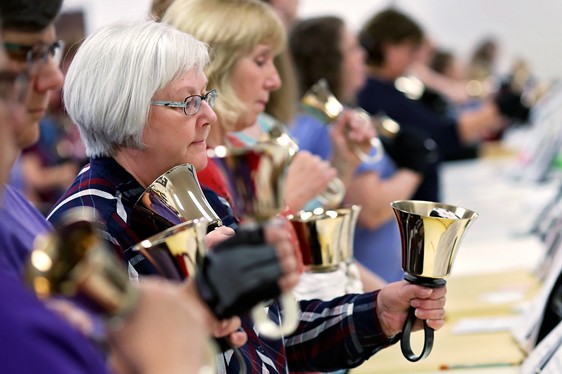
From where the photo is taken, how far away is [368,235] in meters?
2.87

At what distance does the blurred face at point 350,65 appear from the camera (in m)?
3.07

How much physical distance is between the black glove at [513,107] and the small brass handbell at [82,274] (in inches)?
142

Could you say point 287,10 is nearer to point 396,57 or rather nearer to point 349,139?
point 396,57

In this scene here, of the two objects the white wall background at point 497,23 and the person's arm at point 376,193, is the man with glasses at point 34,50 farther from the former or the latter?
the white wall background at point 497,23

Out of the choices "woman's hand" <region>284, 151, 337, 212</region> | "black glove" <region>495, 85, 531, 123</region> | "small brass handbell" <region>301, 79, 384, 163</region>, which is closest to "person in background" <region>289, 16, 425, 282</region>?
"small brass handbell" <region>301, 79, 384, 163</region>

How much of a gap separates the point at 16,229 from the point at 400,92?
274 centimetres

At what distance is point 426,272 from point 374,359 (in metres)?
0.84

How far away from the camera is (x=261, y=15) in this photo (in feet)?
6.27

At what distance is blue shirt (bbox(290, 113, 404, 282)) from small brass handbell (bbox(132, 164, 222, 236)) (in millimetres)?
1400

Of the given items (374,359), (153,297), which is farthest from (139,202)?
(374,359)

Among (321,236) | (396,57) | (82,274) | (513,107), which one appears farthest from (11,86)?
(513,107)

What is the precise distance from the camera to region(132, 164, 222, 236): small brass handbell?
1262 millimetres

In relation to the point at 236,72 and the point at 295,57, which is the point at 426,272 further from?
the point at 295,57

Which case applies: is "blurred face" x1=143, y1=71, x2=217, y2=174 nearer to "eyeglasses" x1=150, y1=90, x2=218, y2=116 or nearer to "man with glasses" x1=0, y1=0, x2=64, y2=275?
"eyeglasses" x1=150, y1=90, x2=218, y2=116
